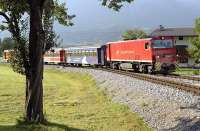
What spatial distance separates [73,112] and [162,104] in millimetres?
6022

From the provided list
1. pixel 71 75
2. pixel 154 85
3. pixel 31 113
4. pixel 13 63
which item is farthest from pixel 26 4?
pixel 71 75

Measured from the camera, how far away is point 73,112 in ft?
90.8

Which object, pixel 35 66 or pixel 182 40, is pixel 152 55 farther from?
pixel 182 40

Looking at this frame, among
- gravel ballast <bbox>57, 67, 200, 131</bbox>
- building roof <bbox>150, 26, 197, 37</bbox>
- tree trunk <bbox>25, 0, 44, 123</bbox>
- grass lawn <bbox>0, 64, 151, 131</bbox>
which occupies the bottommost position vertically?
grass lawn <bbox>0, 64, 151, 131</bbox>

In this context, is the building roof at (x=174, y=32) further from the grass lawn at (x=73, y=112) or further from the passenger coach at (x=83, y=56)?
the grass lawn at (x=73, y=112)

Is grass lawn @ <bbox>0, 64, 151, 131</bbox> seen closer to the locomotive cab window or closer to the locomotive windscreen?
the locomotive cab window

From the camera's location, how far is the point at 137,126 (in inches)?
846

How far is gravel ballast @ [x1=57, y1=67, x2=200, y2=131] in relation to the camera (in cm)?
2008

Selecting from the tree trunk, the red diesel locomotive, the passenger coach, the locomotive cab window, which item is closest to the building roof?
the passenger coach

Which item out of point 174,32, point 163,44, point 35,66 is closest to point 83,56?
point 163,44

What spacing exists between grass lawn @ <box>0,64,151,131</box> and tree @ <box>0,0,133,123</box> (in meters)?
1.27

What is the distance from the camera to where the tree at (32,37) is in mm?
21000

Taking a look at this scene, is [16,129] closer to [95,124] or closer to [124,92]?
[95,124]

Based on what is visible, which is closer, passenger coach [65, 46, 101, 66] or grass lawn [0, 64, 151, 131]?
grass lawn [0, 64, 151, 131]
